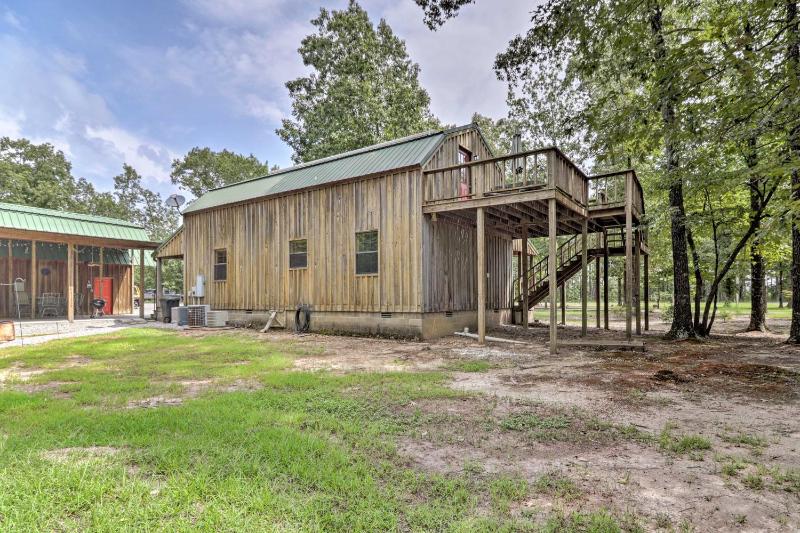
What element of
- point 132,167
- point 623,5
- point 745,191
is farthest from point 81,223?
point 132,167

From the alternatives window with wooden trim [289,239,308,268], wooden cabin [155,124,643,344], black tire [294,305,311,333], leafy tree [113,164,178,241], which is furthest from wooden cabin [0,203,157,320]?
leafy tree [113,164,178,241]

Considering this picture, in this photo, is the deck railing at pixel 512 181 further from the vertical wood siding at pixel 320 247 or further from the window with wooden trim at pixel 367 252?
the window with wooden trim at pixel 367 252

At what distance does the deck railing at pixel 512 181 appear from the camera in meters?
8.99

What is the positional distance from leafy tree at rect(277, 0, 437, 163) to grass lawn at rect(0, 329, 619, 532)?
2260cm

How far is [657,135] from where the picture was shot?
5.04 metres

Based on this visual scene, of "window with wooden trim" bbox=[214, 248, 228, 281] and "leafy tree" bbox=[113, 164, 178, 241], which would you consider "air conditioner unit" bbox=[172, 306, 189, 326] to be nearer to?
"window with wooden trim" bbox=[214, 248, 228, 281]

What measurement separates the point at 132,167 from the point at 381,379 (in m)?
63.7

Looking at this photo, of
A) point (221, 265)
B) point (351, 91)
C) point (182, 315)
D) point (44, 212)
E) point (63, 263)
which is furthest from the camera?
point (351, 91)

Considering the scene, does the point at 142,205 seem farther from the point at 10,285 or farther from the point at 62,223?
the point at 10,285

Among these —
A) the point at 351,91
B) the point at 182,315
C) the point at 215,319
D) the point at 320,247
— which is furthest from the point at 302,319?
the point at 351,91

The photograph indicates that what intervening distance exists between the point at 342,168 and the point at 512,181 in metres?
5.38

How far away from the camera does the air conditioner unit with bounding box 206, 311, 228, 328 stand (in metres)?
14.9

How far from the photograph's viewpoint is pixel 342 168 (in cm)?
1321

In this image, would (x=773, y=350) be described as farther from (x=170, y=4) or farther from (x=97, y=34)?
(x=97, y=34)
